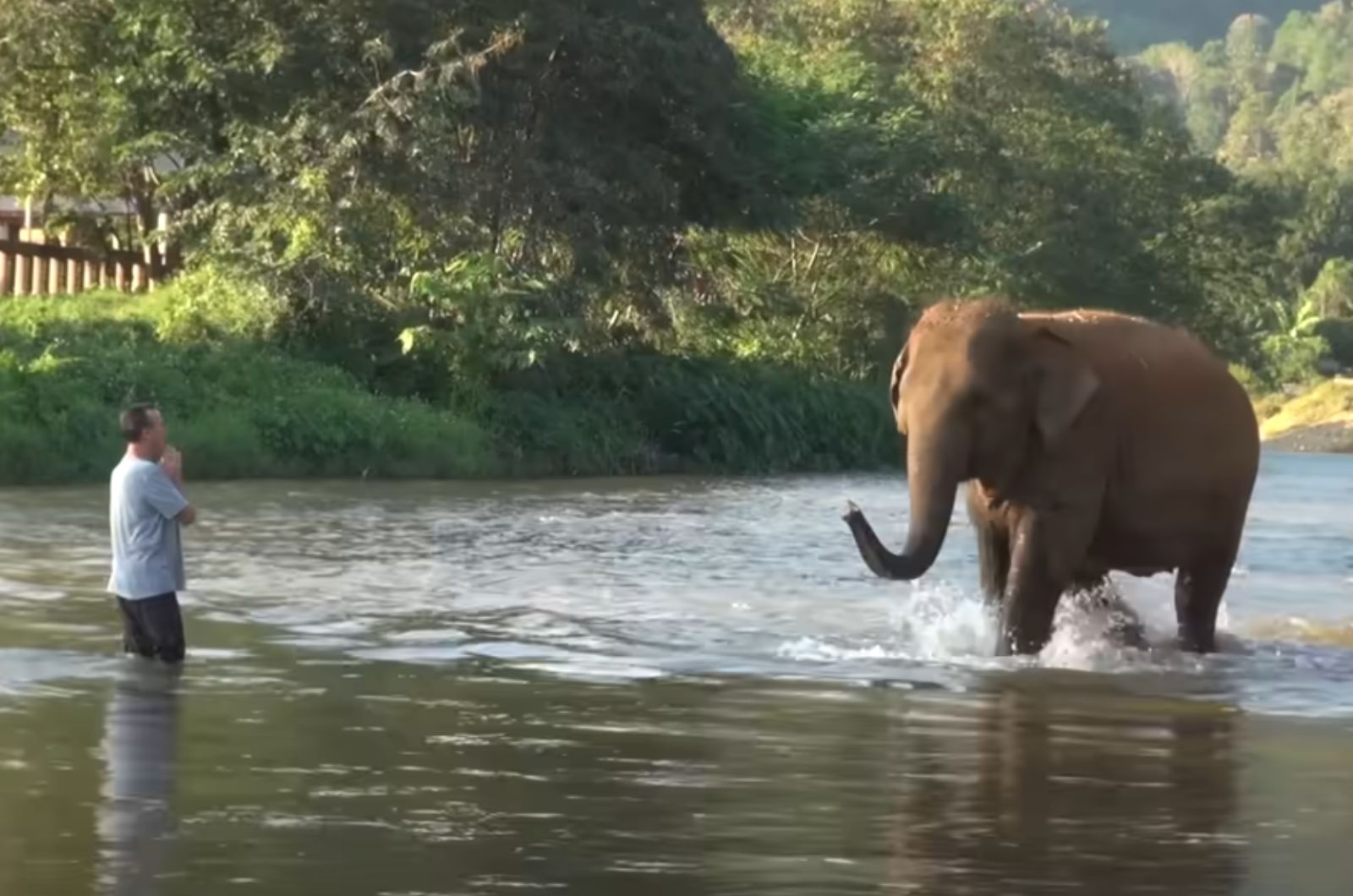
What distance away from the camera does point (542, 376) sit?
40.2 m

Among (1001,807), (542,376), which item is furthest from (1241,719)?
(542,376)

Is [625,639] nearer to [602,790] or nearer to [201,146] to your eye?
[602,790]

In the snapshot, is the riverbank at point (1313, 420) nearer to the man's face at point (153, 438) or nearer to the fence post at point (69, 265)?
the fence post at point (69, 265)

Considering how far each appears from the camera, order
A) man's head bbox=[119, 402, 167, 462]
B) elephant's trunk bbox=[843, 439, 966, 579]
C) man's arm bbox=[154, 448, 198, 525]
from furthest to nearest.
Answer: elephant's trunk bbox=[843, 439, 966, 579] < man's head bbox=[119, 402, 167, 462] < man's arm bbox=[154, 448, 198, 525]

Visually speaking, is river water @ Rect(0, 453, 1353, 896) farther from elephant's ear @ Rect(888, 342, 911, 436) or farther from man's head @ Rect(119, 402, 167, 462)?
elephant's ear @ Rect(888, 342, 911, 436)

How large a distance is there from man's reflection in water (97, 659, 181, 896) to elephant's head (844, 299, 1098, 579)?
3.53 metres

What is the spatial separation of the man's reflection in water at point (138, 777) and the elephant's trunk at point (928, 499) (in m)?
3.36

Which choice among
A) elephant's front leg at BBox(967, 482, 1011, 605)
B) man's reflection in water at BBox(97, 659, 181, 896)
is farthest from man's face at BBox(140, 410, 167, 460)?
elephant's front leg at BBox(967, 482, 1011, 605)

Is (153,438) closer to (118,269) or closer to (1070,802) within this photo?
(1070,802)

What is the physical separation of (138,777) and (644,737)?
2255 mm

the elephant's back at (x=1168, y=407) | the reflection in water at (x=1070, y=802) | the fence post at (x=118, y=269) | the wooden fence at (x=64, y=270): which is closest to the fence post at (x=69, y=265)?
the wooden fence at (x=64, y=270)

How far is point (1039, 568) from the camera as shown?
1429 cm

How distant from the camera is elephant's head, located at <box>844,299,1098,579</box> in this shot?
13930 millimetres

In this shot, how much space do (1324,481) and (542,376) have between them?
14092 millimetres
